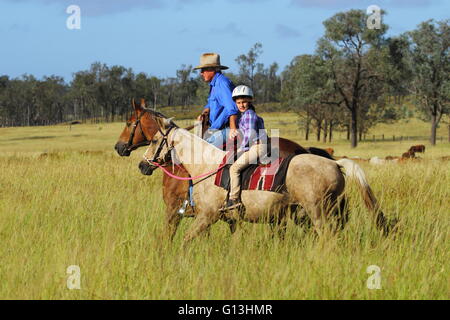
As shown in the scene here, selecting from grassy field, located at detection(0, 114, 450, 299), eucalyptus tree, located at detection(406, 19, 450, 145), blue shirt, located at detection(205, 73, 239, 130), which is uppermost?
eucalyptus tree, located at detection(406, 19, 450, 145)

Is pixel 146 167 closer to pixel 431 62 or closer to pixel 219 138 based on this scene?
pixel 219 138

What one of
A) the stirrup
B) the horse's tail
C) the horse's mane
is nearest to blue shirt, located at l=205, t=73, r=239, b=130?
the horse's mane

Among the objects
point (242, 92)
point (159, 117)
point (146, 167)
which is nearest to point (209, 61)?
point (159, 117)

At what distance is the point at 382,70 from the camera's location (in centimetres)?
5072

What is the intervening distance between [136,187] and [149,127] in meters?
4.61

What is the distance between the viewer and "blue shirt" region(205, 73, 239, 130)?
6905 millimetres

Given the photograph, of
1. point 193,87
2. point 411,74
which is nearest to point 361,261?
point 411,74

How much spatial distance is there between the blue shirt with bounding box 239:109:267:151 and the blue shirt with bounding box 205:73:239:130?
2.25 ft

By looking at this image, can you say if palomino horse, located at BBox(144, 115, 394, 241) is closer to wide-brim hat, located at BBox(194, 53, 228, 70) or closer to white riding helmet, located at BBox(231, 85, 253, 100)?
white riding helmet, located at BBox(231, 85, 253, 100)

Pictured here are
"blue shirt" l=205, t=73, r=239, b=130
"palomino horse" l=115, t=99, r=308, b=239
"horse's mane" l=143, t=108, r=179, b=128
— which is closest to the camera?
"palomino horse" l=115, t=99, r=308, b=239

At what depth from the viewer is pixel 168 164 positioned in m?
6.84

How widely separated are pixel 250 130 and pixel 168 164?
1413mm

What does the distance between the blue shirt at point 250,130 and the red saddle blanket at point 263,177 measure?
0.98 feet

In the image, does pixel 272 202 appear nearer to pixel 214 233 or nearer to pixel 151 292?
pixel 214 233
